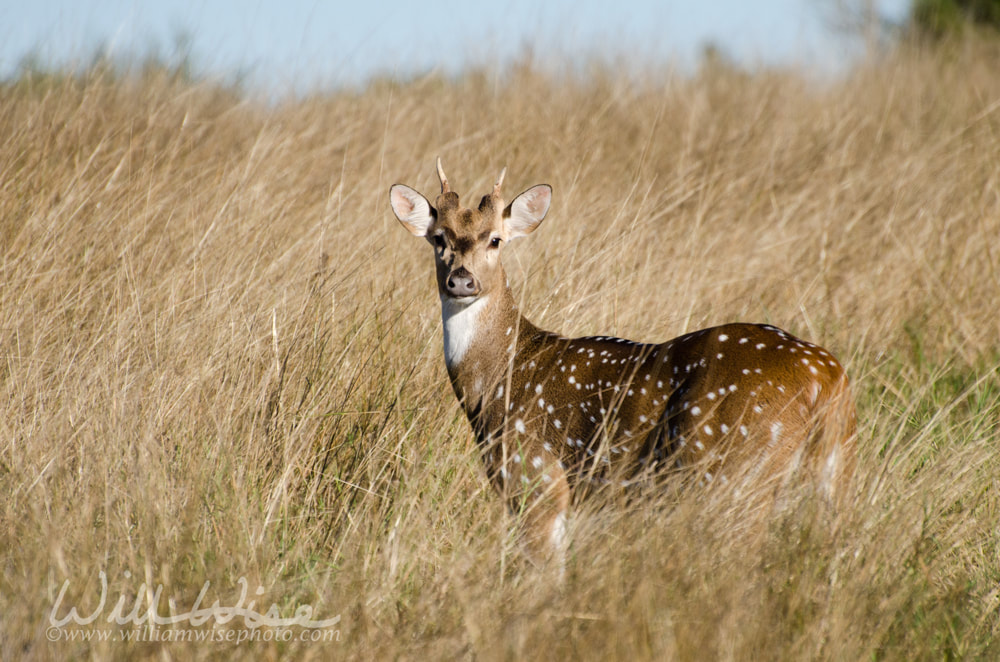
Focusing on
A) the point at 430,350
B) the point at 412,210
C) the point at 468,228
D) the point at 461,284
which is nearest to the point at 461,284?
the point at 461,284

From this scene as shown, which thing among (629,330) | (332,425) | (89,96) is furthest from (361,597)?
(89,96)

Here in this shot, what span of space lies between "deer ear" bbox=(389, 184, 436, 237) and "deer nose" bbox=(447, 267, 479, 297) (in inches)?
20.0

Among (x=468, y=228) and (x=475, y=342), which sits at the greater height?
(x=468, y=228)

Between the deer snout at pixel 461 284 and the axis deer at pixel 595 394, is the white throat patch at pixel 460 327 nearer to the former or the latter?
the axis deer at pixel 595 394

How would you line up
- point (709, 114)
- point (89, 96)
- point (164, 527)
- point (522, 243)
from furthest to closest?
point (709, 114)
point (89, 96)
point (522, 243)
point (164, 527)

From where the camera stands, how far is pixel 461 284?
416cm

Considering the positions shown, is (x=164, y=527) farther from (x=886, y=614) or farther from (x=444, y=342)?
(x=886, y=614)

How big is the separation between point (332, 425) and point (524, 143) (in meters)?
3.71

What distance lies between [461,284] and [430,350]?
77 cm

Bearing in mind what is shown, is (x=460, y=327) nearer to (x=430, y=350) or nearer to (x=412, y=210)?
(x=430, y=350)

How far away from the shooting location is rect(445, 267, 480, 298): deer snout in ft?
13.7

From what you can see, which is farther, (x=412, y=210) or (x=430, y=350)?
(x=430, y=350)

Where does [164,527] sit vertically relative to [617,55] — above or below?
below

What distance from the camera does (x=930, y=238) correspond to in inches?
264
